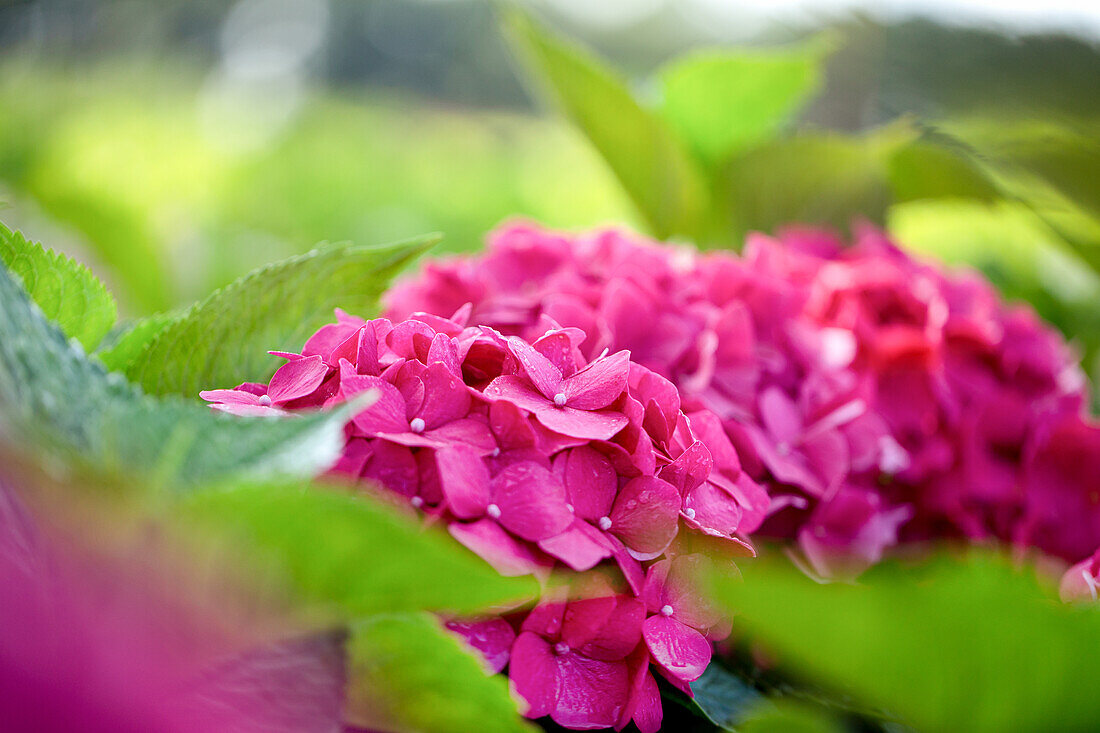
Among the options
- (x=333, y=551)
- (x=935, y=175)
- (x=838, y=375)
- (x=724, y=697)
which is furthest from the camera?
(x=935, y=175)

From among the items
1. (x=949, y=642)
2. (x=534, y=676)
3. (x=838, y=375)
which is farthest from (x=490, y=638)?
(x=838, y=375)

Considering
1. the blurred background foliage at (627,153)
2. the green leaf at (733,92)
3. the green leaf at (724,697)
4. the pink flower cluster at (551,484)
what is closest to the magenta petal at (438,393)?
the pink flower cluster at (551,484)

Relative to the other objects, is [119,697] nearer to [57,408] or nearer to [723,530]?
[57,408]

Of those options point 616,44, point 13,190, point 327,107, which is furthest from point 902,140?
point 616,44

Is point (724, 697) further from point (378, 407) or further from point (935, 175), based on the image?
point (935, 175)

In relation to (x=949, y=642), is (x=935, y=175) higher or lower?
lower

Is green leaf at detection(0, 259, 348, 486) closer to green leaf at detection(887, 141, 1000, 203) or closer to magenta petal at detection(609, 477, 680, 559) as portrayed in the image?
magenta petal at detection(609, 477, 680, 559)

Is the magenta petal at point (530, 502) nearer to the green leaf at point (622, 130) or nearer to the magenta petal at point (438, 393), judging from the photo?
the magenta petal at point (438, 393)
